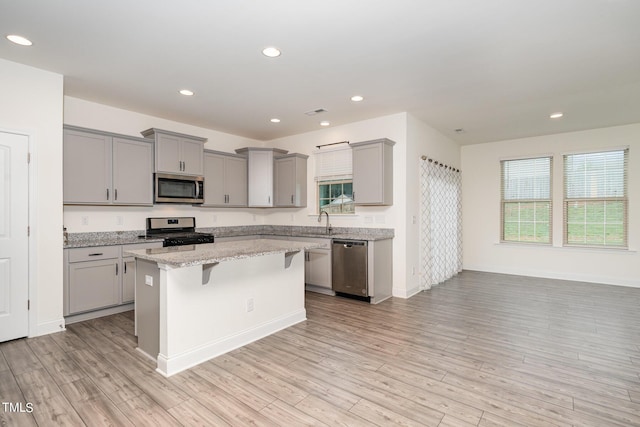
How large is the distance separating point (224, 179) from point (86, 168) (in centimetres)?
200

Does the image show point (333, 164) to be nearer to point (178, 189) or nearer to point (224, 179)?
point (224, 179)

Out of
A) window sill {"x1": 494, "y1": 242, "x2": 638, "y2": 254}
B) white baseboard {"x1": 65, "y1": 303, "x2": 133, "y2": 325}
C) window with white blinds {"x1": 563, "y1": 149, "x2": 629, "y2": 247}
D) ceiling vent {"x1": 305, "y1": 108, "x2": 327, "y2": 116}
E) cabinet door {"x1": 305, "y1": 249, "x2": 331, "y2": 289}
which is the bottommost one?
white baseboard {"x1": 65, "y1": 303, "x2": 133, "y2": 325}

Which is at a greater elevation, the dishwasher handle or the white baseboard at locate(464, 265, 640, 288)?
the dishwasher handle

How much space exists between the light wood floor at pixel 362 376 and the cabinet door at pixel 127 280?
0.30 metres

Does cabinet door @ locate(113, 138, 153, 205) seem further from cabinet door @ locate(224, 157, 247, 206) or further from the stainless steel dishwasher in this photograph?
the stainless steel dishwasher

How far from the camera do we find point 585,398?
2209 millimetres

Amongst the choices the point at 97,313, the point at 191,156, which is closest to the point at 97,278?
the point at 97,313

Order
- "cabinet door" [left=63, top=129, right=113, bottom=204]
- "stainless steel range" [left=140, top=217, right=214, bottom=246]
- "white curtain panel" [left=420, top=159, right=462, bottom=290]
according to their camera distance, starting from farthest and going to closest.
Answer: "white curtain panel" [left=420, top=159, right=462, bottom=290] < "stainless steel range" [left=140, top=217, right=214, bottom=246] < "cabinet door" [left=63, top=129, right=113, bottom=204]

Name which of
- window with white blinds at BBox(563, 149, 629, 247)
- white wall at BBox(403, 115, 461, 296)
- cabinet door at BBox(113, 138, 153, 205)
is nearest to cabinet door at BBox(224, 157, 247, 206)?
cabinet door at BBox(113, 138, 153, 205)

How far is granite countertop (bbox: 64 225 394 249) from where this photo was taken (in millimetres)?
4043

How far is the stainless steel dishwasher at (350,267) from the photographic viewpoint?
14.8ft

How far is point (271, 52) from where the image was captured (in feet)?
Answer: 9.69

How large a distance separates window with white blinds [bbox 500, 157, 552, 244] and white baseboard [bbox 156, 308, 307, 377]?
5.12 m

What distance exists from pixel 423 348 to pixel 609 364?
4.81 feet
